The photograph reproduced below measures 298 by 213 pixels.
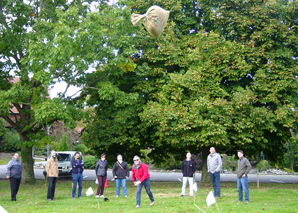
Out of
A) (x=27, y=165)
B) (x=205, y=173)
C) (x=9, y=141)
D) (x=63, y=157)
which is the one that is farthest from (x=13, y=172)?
(x=9, y=141)

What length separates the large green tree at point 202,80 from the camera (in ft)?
52.9

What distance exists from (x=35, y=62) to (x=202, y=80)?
829cm

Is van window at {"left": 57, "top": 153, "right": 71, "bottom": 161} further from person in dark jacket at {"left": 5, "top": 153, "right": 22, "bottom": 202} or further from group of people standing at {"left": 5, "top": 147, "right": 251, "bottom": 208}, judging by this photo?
person in dark jacket at {"left": 5, "top": 153, "right": 22, "bottom": 202}

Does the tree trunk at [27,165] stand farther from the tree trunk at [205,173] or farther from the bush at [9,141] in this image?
the bush at [9,141]

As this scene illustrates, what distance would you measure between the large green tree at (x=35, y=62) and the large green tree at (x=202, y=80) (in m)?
1.94

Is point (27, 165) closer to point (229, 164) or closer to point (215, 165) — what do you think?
point (215, 165)

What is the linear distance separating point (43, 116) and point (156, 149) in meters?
8.25

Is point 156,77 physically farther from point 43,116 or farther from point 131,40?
point 43,116

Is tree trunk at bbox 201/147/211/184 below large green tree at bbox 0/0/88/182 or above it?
below

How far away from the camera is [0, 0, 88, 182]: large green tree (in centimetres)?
1486

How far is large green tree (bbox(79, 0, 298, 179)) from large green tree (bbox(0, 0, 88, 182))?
1941 mm

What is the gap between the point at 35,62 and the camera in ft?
50.3

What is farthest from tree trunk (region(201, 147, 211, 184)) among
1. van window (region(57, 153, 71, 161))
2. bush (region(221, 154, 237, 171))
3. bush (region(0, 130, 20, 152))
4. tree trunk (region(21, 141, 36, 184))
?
bush (region(0, 130, 20, 152))

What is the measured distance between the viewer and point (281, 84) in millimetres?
16641
